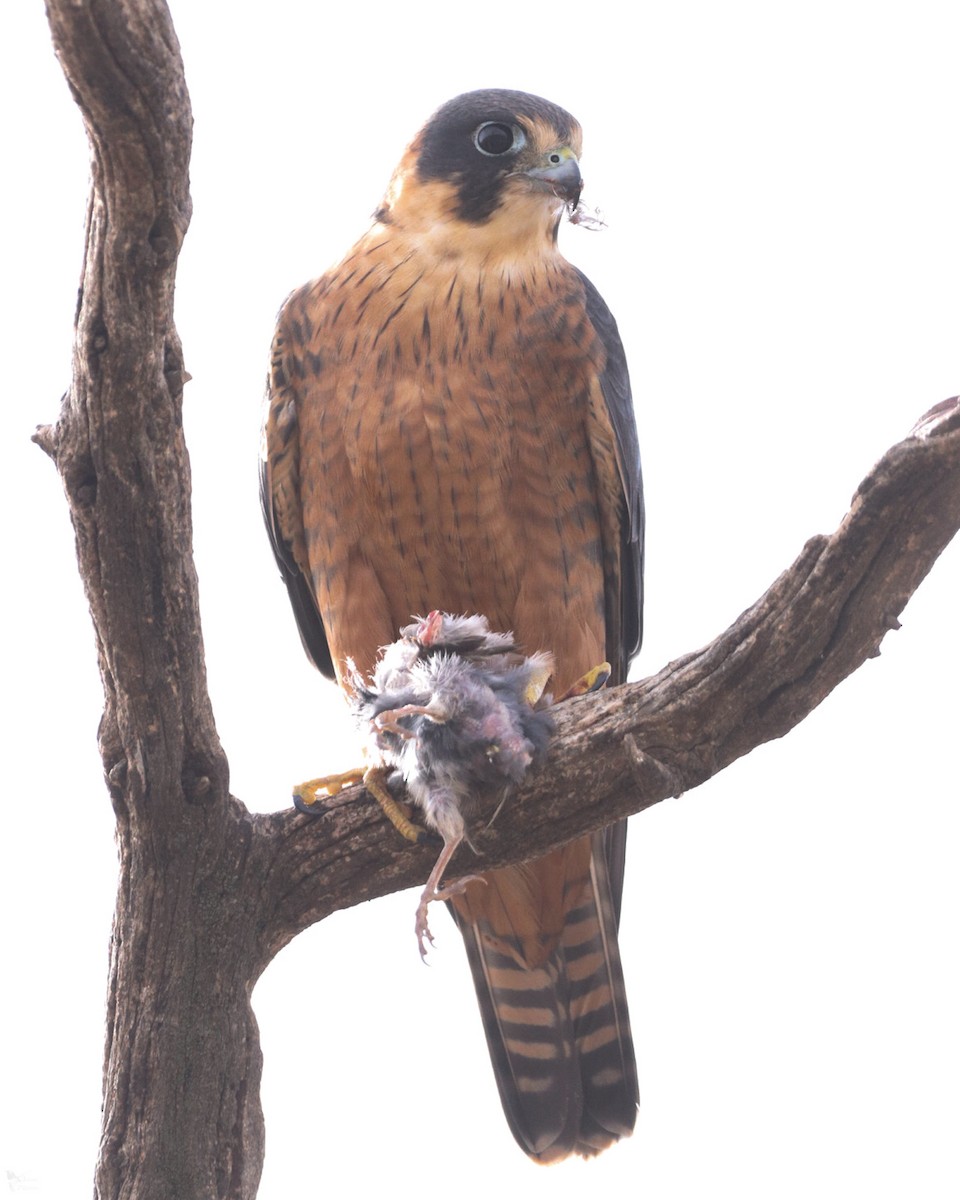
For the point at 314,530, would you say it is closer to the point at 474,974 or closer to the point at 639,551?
the point at 639,551

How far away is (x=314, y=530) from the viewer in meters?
A: 2.62

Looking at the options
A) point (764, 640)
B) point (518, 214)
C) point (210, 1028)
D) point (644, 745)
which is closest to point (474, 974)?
point (210, 1028)

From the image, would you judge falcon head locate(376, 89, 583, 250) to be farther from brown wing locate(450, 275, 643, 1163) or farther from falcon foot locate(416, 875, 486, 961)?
falcon foot locate(416, 875, 486, 961)

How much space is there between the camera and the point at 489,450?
244 centimetres

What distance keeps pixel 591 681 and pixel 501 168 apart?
1.04 m

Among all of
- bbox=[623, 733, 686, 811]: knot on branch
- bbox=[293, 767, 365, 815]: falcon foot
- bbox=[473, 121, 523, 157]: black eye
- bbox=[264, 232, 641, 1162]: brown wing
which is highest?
bbox=[473, 121, 523, 157]: black eye

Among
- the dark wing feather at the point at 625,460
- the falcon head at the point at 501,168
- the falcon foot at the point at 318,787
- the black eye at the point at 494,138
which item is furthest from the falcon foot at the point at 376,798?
the black eye at the point at 494,138

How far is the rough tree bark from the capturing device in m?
1.62

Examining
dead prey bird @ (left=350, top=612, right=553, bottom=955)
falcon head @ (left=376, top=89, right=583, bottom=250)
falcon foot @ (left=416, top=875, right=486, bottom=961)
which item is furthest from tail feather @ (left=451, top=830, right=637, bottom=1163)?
falcon head @ (left=376, top=89, right=583, bottom=250)

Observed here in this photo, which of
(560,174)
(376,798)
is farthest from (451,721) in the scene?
(560,174)

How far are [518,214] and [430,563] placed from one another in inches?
28.4

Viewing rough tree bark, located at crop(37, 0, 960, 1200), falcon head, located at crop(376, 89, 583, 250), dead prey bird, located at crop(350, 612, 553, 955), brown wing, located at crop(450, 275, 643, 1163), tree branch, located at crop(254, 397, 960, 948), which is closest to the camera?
rough tree bark, located at crop(37, 0, 960, 1200)

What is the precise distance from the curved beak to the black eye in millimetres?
74

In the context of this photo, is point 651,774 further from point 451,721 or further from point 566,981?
point 566,981
